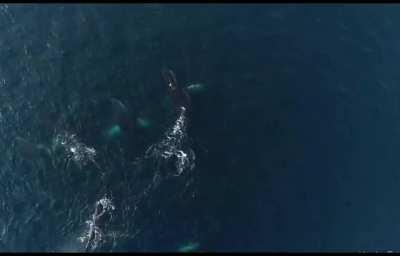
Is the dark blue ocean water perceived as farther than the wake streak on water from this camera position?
Yes

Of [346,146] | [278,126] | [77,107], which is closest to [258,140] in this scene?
[278,126]

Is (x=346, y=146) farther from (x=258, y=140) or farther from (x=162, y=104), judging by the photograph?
(x=162, y=104)

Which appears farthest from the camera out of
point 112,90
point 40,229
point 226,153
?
point 112,90

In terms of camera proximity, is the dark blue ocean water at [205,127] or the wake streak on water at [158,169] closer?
the wake streak on water at [158,169]

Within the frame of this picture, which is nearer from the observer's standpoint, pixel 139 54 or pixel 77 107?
pixel 77 107

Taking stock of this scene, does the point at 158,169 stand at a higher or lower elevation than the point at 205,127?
lower

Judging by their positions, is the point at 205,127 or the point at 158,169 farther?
the point at 205,127

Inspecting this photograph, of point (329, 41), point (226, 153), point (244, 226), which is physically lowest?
point (244, 226)

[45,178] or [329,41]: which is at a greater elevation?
[329,41]
